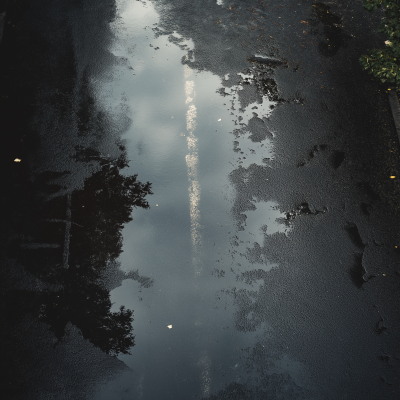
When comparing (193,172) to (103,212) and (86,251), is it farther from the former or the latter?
(86,251)

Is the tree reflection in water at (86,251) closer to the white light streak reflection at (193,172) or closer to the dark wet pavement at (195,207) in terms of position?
the dark wet pavement at (195,207)

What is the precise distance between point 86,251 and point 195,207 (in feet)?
6.42

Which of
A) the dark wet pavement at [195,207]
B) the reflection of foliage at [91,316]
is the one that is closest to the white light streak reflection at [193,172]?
the dark wet pavement at [195,207]

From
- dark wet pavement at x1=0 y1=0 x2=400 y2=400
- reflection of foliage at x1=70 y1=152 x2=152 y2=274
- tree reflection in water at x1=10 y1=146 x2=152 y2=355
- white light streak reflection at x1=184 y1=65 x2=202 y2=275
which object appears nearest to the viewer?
dark wet pavement at x1=0 y1=0 x2=400 y2=400

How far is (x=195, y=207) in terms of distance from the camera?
17.8 feet

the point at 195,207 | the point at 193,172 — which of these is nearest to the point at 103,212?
the point at 195,207

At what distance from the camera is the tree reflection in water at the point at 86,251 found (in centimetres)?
444

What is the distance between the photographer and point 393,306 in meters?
4.66

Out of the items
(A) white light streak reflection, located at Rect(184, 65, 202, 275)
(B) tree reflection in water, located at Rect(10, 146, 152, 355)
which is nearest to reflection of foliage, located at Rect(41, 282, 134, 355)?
(B) tree reflection in water, located at Rect(10, 146, 152, 355)

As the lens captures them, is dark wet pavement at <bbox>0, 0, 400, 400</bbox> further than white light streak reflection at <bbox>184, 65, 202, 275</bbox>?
No

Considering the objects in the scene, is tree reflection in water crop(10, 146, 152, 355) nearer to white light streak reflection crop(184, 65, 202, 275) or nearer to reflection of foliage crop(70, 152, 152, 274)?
reflection of foliage crop(70, 152, 152, 274)

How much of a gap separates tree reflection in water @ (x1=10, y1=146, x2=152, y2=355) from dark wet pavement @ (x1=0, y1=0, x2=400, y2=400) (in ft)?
0.08

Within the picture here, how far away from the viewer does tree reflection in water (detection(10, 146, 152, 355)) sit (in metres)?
4.44

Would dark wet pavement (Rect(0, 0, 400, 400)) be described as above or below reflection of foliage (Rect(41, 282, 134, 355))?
above
